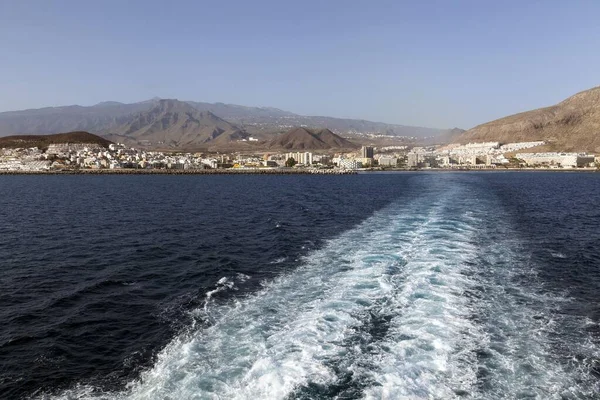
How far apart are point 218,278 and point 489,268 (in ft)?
30.7

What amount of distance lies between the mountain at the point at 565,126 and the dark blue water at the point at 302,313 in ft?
527

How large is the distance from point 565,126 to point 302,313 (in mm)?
198390

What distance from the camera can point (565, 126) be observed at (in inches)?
6801

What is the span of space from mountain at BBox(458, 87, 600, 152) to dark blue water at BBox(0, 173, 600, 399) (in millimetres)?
160481

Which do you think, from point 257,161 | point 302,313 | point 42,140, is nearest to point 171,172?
point 257,161

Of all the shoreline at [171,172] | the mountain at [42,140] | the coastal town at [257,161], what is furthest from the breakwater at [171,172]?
the mountain at [42,140]

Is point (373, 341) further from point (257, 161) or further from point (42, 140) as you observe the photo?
point (42, 140)

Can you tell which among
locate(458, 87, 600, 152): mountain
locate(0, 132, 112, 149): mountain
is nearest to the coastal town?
locate(0, 132, 112, 149): mountain

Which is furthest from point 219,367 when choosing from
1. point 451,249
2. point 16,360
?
point 451,249

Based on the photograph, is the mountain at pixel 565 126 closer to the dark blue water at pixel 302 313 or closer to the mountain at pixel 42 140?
the dark blue water at pixel 302 313

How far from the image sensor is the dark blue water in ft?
24.8

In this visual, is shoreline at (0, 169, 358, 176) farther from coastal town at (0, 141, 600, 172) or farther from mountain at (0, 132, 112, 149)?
mountain at (0, 132, 112, 149)

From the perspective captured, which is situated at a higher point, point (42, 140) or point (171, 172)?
point (42, 140)

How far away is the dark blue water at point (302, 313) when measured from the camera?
297 inches
